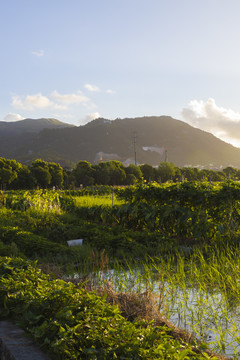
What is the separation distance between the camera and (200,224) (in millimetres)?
7102

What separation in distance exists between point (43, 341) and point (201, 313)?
5.13 ft

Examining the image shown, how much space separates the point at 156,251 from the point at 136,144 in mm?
110271

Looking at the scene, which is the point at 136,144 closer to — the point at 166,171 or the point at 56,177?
the point at 166,171

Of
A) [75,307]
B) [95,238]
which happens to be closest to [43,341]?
[75,307]

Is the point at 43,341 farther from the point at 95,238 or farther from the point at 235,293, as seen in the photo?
the point at 95,238

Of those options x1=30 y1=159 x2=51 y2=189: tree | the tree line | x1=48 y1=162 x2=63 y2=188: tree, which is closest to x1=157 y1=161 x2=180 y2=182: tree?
the tree line

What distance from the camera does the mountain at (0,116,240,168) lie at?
97688 millimetres

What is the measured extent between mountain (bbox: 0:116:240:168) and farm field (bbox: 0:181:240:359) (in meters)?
78.7

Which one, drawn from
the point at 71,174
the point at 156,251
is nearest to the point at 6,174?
the point at 71,174

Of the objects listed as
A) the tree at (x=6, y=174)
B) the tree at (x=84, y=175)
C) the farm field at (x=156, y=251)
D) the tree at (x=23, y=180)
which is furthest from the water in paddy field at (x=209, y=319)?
the tree at (x=84, y=175)

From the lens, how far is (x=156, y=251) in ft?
19.7

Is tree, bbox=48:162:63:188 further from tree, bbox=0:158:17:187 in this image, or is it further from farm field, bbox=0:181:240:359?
farm field, bbox=0:181:240:359

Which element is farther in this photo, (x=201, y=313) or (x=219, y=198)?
(x=219, y=198)

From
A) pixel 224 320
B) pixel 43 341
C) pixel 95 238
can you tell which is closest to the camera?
pixel 43 341
